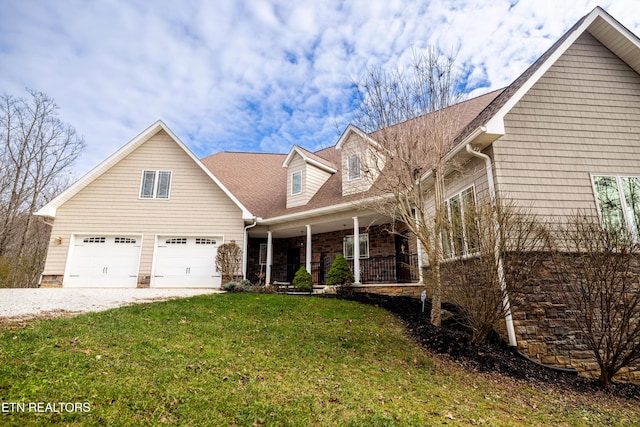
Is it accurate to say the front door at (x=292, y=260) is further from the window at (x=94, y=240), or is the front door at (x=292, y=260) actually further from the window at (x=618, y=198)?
the window at (x=618, y=198)

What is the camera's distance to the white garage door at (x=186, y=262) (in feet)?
42.7

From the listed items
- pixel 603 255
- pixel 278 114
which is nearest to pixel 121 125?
pixel 278 114

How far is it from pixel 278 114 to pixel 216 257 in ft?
26.5

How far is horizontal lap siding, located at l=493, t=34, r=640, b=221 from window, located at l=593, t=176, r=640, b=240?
0.61 feet

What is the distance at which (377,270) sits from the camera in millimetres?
12438

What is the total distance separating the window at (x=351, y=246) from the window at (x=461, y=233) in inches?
262

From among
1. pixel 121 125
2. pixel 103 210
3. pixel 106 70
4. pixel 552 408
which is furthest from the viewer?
pixel 121 125

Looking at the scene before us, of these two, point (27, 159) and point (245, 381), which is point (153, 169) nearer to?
point (27, 159)

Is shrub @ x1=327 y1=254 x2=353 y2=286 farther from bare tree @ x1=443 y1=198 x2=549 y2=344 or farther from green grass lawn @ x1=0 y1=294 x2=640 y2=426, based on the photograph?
bare tree @ x1=443 y1=198 x2=549 y2=344

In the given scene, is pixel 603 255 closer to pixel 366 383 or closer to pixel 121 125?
pixel 366 383

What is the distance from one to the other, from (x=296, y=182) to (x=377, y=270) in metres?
5.07

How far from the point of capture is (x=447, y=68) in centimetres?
721

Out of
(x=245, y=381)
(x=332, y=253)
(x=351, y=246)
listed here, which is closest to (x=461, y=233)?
(x=245, y=381)

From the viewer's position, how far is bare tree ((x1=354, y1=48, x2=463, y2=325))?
23.0 feet
